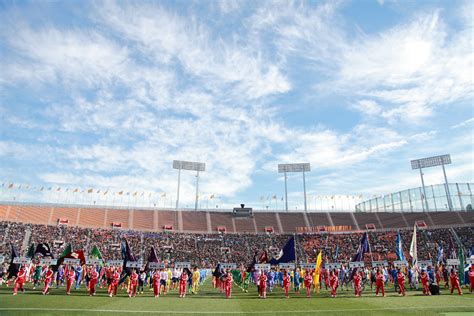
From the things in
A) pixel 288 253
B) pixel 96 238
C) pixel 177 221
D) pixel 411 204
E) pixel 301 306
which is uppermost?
pixel 411 204

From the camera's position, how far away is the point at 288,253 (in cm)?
2816

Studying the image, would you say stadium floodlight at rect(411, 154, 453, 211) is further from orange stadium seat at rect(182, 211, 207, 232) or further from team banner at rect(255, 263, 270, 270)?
team banner at rect(255, 263, 270, 270)

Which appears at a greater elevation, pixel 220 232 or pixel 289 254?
pixel 220 232

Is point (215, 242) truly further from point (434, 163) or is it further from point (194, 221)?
point (434, 163)

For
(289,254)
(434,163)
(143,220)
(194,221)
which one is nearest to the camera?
(289,254)

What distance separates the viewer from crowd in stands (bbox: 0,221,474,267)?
64688mm

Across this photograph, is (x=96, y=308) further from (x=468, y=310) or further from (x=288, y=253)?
(x=468, y=310)

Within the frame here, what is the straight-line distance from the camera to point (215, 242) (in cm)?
7569

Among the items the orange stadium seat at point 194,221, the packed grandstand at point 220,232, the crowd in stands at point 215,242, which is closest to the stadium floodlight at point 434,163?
the packed grandstand at point 220,232

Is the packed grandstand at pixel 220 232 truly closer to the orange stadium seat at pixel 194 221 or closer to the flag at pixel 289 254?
the orange stadium seat at pixel 194 221

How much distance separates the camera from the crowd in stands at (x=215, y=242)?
6469 cm

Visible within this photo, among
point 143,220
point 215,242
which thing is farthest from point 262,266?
point 143,220

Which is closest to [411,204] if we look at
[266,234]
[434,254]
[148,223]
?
[434,254]

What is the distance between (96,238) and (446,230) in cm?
7646
